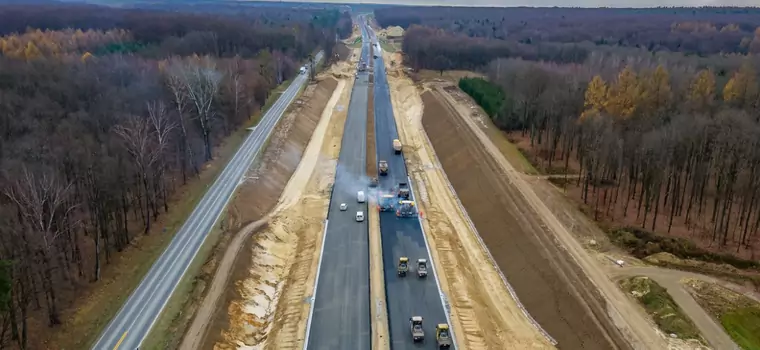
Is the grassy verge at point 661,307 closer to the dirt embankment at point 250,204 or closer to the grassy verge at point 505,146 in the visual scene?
the grassy verge at point 505,146

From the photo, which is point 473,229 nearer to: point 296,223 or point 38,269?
point 296,223

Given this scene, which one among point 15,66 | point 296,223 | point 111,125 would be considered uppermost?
point 15,66

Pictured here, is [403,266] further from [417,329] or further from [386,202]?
[386,202]

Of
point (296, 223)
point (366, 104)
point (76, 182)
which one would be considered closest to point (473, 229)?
point (296, 223)

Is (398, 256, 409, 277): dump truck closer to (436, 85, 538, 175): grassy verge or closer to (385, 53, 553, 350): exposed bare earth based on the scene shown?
(385, 53, 553, 350): exposed bare earth

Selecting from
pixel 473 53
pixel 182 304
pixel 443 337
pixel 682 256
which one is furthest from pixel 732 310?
pixel 473 53
